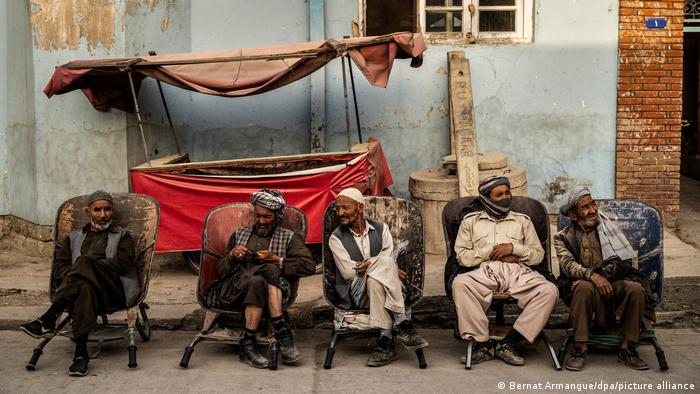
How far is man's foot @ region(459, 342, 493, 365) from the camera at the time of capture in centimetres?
662

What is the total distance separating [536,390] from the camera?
6070mm

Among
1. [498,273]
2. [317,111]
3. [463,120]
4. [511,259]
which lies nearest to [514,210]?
[511,259]

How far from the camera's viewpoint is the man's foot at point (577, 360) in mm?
6430

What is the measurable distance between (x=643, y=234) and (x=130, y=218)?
3782 millimetres

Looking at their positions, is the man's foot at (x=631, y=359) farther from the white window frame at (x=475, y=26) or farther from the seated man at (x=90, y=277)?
the white window frame at (x=475, y=26)

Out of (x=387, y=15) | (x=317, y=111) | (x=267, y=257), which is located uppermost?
(x=387, y=15)

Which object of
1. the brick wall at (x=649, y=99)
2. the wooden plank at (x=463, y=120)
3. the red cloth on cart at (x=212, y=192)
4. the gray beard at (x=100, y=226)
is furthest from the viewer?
the brick wall at (x=649, y=99)

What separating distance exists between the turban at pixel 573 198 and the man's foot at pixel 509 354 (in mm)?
1076

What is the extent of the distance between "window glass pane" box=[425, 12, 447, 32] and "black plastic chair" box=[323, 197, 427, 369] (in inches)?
135

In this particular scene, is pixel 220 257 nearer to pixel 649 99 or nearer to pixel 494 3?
pixel 494 3

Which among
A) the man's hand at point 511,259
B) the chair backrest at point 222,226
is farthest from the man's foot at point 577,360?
the chair backrest at point 222,226

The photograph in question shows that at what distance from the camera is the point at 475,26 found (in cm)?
1021

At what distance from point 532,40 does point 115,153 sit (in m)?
4.39

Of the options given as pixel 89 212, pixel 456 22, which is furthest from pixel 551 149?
pixel 89 212
